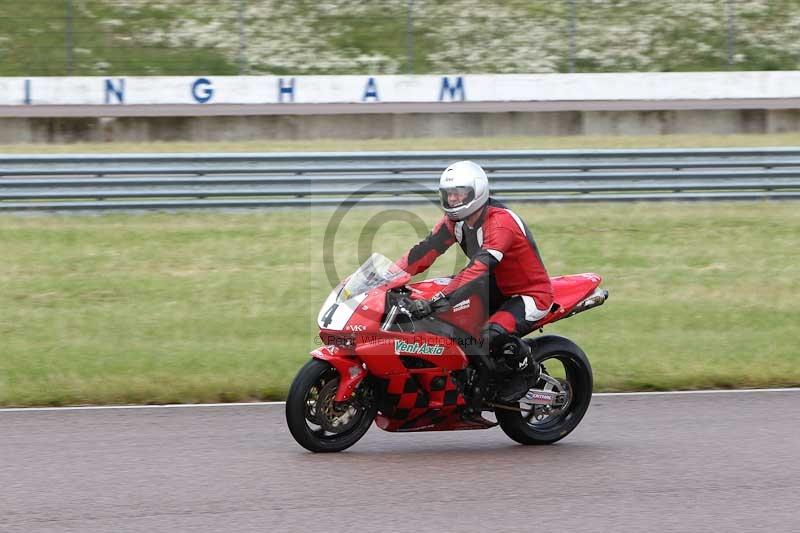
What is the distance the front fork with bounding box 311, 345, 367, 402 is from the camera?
672 centimetres

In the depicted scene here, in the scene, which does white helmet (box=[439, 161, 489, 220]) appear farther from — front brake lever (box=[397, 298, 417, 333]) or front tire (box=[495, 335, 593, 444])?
front tire (box=[495, 335, 593, 444])

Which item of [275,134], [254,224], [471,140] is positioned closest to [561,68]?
[471,140]

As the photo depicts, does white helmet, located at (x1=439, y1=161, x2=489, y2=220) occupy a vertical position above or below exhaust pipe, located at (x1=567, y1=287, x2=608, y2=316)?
above

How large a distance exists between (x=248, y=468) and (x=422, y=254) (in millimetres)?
1686

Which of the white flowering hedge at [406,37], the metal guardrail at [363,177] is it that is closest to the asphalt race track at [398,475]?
the metal guardrail at [363,177]

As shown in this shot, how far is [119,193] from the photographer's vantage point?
15.0m

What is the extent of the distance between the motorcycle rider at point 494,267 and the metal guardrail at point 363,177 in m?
7.52

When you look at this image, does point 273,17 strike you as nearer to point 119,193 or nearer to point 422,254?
point 119,193

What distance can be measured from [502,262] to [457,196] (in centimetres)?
57

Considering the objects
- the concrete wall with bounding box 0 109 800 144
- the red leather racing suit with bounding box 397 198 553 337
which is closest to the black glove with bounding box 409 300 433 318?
the red leather racing suit with bounding box 397 198 553 337

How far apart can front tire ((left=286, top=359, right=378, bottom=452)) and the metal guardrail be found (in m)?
7.95

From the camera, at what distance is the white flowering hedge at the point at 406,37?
966 inches

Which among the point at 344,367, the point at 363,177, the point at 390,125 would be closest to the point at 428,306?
the point at 344,367

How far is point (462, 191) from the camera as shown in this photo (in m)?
6.89
